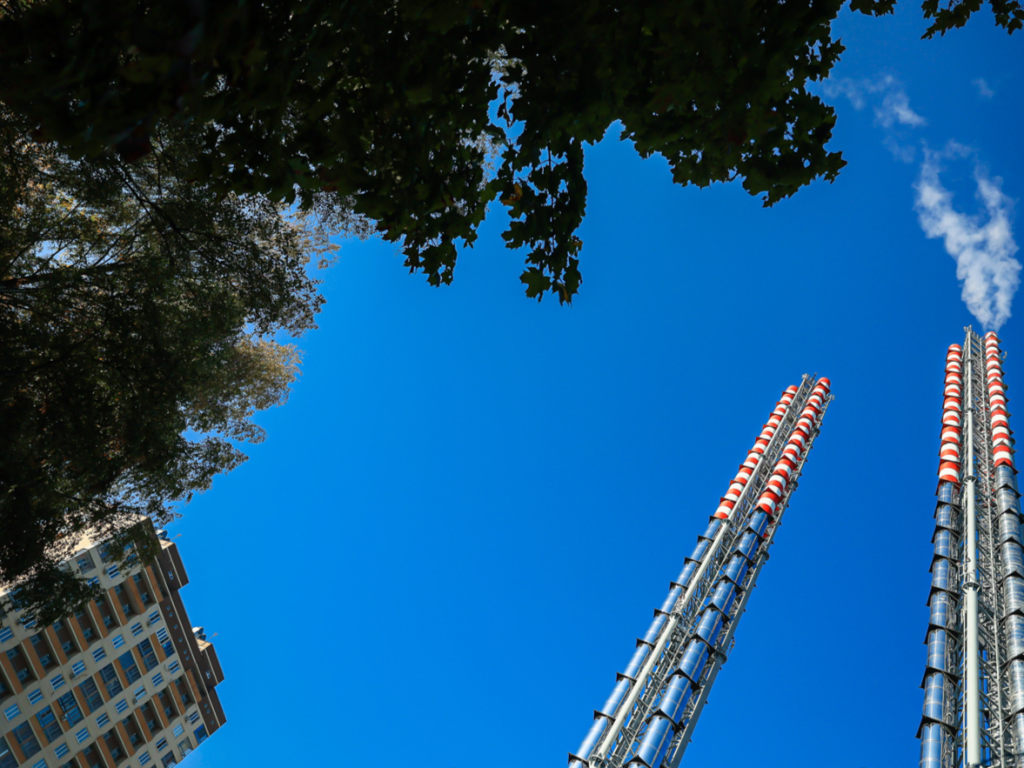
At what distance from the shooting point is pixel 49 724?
29172 millimetres

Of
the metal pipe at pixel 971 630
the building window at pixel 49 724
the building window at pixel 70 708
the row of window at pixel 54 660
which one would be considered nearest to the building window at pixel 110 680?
the row of window at pixel 54 660

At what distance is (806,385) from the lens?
40.4 meters

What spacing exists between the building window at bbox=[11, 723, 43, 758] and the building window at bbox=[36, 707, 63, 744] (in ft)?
1.45

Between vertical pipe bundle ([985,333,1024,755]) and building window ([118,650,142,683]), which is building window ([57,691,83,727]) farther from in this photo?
vertical pipe bundle ([985,333,1024,755])

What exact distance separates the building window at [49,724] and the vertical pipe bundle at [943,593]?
37318 millimetres

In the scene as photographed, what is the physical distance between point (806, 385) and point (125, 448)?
4042 centimetres

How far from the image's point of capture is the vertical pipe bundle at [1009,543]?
17.0 meters

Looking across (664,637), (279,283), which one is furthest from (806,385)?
(279,283)

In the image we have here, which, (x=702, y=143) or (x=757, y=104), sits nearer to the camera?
(x=757, y=104)

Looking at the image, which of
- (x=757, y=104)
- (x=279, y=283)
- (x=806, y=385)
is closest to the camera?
(x=757, y=104)

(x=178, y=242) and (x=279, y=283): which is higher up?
(x=279, y=283)

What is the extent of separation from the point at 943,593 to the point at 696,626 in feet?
30.8

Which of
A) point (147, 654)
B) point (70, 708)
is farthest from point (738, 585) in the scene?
point (70, 708)

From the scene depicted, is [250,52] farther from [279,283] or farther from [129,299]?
[279,283]
